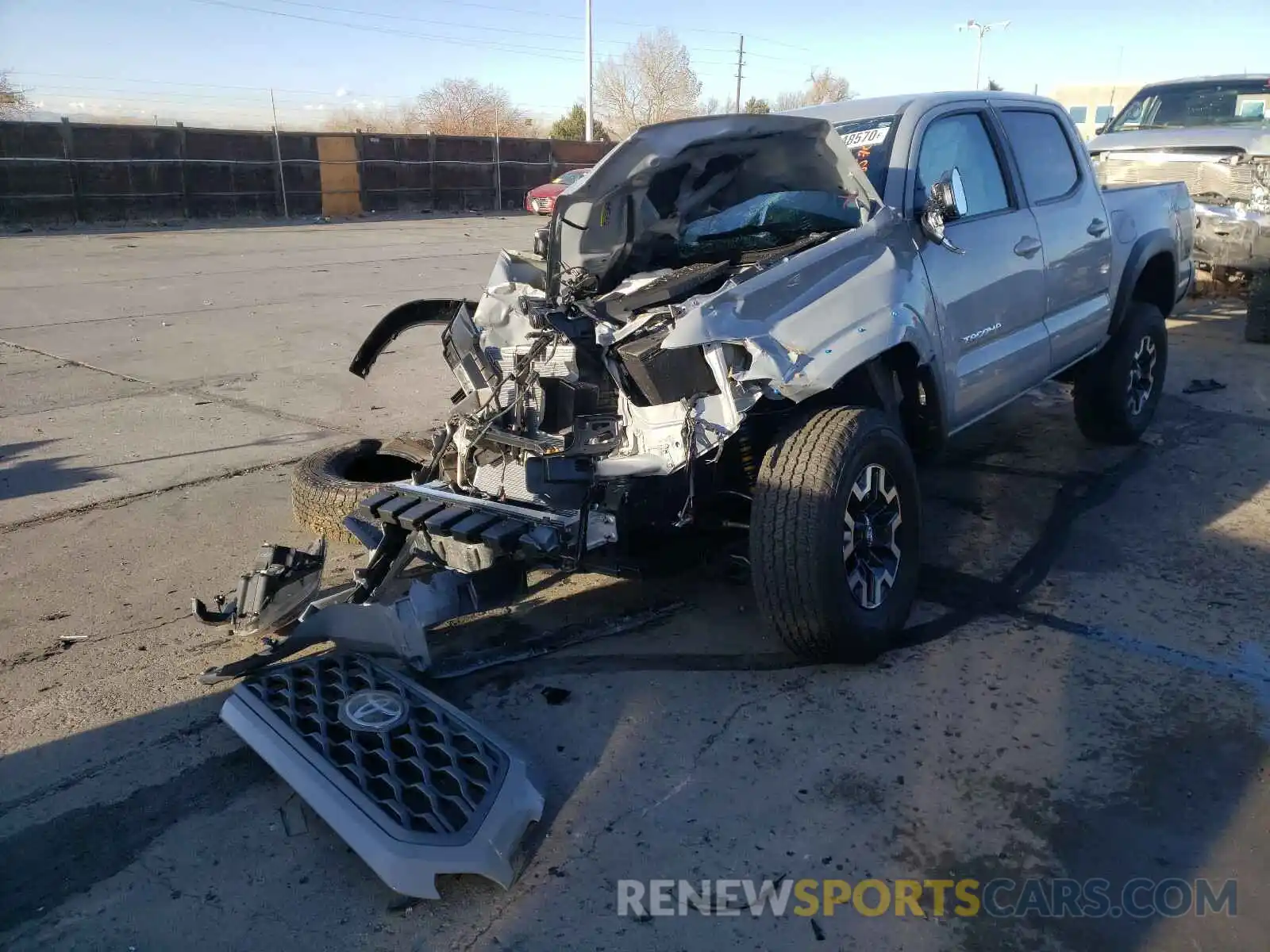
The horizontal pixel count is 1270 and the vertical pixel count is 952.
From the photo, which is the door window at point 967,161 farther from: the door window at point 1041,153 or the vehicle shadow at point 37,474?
the vehicle shadow at point 37,474

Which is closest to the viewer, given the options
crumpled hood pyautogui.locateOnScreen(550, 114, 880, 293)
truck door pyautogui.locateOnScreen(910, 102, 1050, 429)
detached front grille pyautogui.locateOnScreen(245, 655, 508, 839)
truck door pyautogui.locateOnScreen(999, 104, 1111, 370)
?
detached front grille pyautogui.locateOnScreen(245, 655, 508, 839)

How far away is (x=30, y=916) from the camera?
2.47 m

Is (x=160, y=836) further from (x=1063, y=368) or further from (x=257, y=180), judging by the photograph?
(x=257, y=180)

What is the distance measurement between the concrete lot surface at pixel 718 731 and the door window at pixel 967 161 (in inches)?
62.0

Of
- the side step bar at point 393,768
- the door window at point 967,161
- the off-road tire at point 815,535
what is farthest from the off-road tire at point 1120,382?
the side step bar at point 393,768

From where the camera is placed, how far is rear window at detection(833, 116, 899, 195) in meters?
4.36

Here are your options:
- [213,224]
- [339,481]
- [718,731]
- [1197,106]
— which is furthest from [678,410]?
[213,224]

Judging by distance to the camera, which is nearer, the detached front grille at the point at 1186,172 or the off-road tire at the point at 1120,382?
the off-road tire at the point at 1120,382

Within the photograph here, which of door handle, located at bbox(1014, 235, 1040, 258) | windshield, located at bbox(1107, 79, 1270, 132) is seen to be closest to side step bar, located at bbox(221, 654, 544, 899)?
door handle, located at bbox(1014, 235, 1040, 258)

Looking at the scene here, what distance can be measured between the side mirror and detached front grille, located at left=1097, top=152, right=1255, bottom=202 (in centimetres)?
675

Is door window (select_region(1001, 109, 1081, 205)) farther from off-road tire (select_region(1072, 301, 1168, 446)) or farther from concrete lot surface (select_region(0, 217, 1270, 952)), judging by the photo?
concrete lot surface (select_region(0, 217, 1270, 952))

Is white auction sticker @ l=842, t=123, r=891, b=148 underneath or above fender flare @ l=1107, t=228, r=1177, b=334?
above

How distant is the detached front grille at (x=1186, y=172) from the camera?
994 centimetres

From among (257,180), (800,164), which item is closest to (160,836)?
(800,164)
